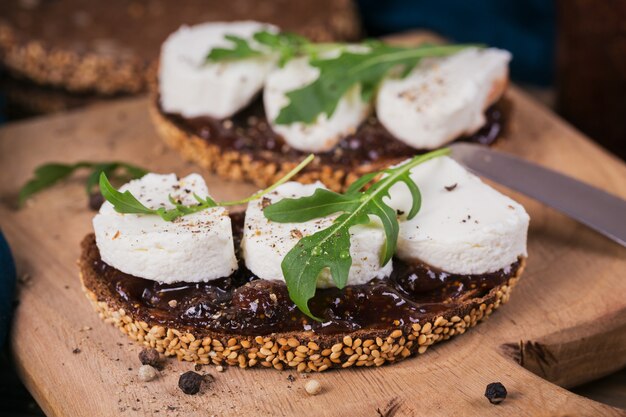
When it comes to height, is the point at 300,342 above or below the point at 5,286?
above

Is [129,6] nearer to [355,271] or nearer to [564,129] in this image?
[564,129]

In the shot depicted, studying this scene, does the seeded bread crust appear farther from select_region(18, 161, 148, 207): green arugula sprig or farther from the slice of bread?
select_region(18, 161, 148, 207): green arugula sprig

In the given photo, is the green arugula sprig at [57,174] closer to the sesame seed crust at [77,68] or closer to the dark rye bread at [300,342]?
the dark rye bread at [300,342]

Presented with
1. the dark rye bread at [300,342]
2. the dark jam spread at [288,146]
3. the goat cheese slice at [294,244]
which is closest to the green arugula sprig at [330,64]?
the dark jam spread at [288,146]

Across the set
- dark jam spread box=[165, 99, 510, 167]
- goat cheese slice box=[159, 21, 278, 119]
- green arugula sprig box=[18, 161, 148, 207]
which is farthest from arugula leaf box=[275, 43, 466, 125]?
green arugula sprig box=[18, 161, 148, 207]

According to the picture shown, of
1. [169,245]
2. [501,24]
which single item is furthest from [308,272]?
[501,24]

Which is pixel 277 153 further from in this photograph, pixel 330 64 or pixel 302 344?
pixel 302 344

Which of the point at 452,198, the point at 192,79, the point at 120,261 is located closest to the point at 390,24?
the point at 192,79
